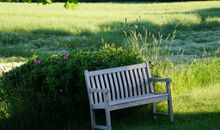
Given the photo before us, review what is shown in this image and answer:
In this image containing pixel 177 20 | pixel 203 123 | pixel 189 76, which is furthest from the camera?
pixel 177 20

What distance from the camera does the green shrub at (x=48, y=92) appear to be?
8625mm

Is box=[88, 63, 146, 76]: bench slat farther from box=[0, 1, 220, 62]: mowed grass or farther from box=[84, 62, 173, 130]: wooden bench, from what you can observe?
box=[0, 1, 220, 62]: mowed grass

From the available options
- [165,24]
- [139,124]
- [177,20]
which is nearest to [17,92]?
[139,124]

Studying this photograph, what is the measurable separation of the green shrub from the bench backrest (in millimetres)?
415

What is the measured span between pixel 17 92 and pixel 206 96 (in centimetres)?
371

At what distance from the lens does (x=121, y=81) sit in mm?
8914

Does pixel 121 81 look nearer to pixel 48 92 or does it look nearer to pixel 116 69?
pixel 116 69

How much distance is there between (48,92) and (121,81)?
1.13 metres

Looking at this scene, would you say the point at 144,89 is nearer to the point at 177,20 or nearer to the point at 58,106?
the point at 58,106

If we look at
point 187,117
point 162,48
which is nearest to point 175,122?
point 187,117

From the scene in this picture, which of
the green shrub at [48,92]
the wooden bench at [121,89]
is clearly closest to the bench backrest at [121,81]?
the wooden bench at [121,89]

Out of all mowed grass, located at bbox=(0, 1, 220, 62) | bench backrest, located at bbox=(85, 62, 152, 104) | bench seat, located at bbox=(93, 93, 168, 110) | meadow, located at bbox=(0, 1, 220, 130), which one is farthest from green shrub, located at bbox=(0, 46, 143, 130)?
mowed grass, located at bbox=(0, 1, 220, 62)

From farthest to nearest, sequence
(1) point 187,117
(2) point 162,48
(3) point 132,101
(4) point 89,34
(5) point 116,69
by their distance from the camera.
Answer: (4) point 89,34, (2) point 162,48, (1) point 187,117, (5) point 116,69, (3) point 132,101

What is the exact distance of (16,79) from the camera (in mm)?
9328
